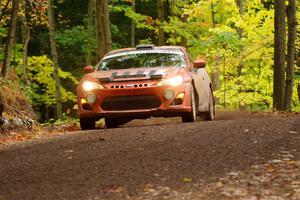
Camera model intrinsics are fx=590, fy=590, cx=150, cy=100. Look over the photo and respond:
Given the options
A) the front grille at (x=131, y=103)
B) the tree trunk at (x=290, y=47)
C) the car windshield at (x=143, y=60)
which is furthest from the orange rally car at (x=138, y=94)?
the tree trunk at (x=290, y=47)

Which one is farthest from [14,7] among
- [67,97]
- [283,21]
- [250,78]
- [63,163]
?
[67,97]

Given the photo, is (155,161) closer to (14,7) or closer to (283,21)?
(14,7)

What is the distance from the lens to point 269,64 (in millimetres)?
23359

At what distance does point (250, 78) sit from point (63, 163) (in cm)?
1825

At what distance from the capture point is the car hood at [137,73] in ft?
34.2

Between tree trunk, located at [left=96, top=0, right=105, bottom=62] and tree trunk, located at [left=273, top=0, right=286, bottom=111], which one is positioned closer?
tree trunk, located at [left=273, top=0, right=286, bottom=111]

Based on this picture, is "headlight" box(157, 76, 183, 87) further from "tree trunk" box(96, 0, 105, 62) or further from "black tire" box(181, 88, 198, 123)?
"tree trunk" box(96, 0, 105, 62)

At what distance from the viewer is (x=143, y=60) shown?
38.0 feet

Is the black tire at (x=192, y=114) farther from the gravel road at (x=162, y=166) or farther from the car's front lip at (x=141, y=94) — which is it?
the gravel road at (x=162, y=166)

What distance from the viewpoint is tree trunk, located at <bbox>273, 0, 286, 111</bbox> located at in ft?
49.3

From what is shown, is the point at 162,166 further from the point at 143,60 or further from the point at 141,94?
the point at 143,60

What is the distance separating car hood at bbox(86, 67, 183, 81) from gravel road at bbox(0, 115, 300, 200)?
2131 mm

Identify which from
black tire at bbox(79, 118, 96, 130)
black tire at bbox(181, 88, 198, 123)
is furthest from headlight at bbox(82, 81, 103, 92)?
black tire at bbox(181, 88, 198, 123)

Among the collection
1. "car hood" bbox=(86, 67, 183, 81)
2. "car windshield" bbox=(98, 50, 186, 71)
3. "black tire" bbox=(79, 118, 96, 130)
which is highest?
"car windshield" bbox=(98, 50, 186, 71)
